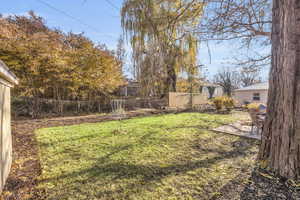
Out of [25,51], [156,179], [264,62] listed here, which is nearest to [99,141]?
[156,179]

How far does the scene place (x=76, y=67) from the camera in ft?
26.0

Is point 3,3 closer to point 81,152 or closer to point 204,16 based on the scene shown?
point 81,152

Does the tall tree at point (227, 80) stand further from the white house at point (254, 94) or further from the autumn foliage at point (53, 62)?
the autumn foliage at point (53, 62)

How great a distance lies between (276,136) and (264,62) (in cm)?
468

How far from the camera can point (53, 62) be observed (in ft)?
22.5

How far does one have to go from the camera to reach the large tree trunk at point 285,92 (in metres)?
2.03

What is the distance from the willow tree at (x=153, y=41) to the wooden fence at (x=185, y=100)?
164 centimetres

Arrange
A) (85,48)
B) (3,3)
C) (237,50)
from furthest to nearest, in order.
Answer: (85,48) < (3,3) < (237,50)

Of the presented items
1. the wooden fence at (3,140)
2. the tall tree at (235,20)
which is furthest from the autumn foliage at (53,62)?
the tall tree at (235,20)

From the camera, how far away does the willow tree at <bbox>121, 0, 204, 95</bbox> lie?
9.61 meters

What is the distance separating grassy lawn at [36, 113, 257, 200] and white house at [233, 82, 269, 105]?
1381 cm

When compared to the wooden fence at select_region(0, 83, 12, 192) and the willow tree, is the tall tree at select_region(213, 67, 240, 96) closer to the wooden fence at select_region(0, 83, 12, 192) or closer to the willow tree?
the willow tree

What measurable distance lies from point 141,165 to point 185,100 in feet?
36.0

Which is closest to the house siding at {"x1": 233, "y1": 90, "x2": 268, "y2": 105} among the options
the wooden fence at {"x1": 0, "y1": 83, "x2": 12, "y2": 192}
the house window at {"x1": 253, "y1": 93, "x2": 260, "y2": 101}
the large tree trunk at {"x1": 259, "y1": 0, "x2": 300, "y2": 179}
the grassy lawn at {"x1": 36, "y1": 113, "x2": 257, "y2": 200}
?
the house window at {"x1": 253, "y1": 93, "x2": 260, "y2": 101}
